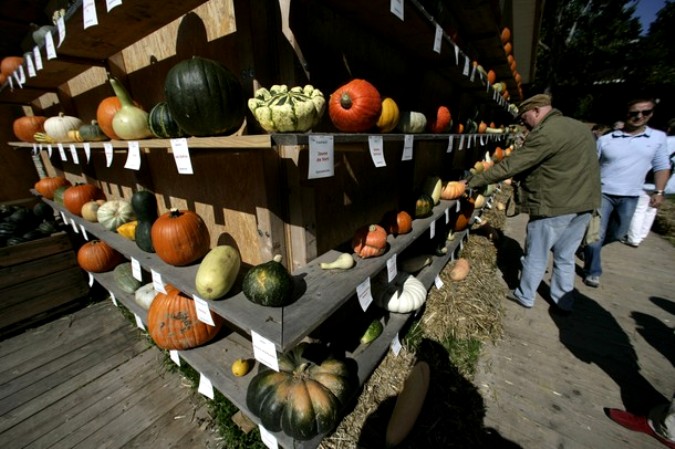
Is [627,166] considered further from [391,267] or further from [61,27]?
[61,27]

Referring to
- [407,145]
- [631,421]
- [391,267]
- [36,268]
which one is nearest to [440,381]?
[391,267]

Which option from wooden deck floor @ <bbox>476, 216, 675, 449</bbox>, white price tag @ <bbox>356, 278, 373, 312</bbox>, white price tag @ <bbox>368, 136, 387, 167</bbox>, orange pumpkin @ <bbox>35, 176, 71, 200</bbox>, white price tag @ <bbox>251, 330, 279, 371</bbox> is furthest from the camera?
orange pumpkin @ <bbox>35, 176, 71, 200</bbox>

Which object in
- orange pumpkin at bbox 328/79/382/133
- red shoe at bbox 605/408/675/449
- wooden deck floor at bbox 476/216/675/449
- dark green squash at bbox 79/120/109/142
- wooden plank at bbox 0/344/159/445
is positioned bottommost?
wooden plank at bbox 0/344/159/445

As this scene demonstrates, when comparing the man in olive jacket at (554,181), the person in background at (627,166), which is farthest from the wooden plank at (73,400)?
the person in background at (627,166)

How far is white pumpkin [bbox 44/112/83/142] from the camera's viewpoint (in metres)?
2.77

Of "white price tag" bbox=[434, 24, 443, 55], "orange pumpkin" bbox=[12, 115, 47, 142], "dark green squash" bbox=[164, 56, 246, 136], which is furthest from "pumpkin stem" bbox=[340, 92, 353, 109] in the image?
"orange pumpkin" bbox=[12, 115, 47, 142]

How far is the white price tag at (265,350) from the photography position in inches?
47.6

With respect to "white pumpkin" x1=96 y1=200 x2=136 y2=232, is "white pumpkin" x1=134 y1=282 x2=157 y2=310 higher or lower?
lower

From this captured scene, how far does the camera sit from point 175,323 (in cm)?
207

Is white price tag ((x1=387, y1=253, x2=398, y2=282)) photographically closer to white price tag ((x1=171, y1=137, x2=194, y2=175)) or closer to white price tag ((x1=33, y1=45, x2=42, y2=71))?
white price tag ((x1=171, y1=137, x2=194, y2=175))

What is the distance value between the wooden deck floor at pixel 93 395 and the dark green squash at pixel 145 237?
1367mm

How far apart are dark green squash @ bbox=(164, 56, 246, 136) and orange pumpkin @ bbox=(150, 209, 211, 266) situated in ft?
2.45

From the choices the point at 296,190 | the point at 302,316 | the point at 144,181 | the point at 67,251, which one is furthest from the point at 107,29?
the point at 67,251

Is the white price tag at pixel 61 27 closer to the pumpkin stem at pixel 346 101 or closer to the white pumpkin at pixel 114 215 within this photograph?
the white pumpkin at pixel 114 215
